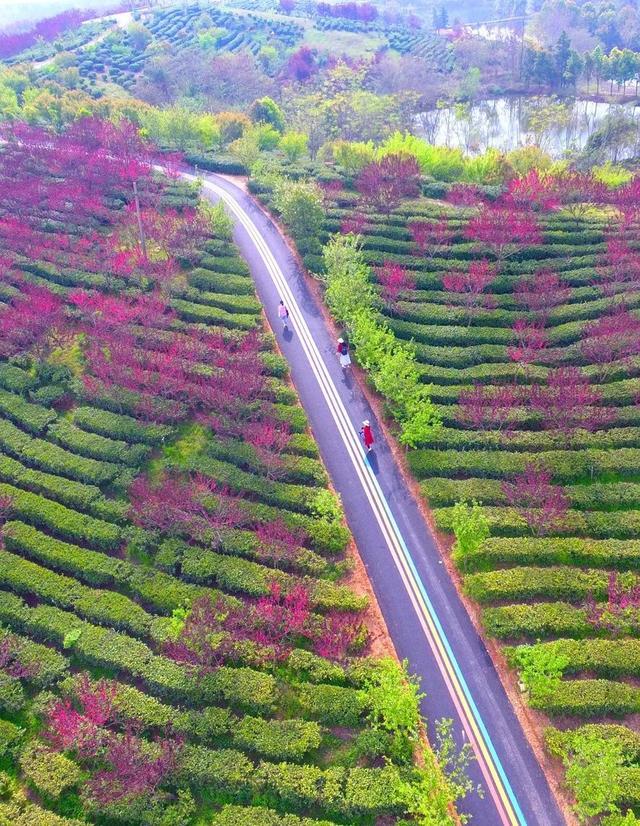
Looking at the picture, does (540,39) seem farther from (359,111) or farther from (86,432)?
(86,432)

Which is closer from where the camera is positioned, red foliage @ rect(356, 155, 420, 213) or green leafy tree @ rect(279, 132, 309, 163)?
red foliage @ rect(356, 155, 420, 213)

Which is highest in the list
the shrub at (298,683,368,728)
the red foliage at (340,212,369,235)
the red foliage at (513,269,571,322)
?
the red foliage at (340,212,369,235)

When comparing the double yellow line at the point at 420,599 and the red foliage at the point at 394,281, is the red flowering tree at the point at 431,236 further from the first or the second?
the double yellow line at the point at 420,599

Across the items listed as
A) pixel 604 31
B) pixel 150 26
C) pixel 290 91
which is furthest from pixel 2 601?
pixel 604 31

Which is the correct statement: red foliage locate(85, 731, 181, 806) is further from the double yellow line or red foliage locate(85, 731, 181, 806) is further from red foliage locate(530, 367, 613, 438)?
red foliage locate(530, 367, 613, 438)

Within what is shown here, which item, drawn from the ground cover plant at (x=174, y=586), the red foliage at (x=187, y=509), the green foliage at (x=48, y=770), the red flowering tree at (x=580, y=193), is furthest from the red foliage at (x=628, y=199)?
the green foliage at (x=48, y=770)

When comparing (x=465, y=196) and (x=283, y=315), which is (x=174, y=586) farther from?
(x=465, y=196)

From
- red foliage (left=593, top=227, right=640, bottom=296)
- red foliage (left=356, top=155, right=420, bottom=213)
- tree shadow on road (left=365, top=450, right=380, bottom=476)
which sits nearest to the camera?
tree shadow on road (left=365, top=450, right=380, bottom=476)

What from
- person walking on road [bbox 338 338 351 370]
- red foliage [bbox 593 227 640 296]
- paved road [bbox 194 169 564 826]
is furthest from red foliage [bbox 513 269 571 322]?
paved road [bbox 194 169 564 826]

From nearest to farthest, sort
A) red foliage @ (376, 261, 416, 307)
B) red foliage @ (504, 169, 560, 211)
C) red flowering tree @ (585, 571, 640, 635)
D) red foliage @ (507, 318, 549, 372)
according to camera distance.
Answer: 1. red flowering tree @ (585, 571, 640, 635)
2. red foliage @ (507, 318, 549, 372)
3. red foliage @ (376, 261, 416, 307)
4. red foliage @ (504, 169, 560, 211)
